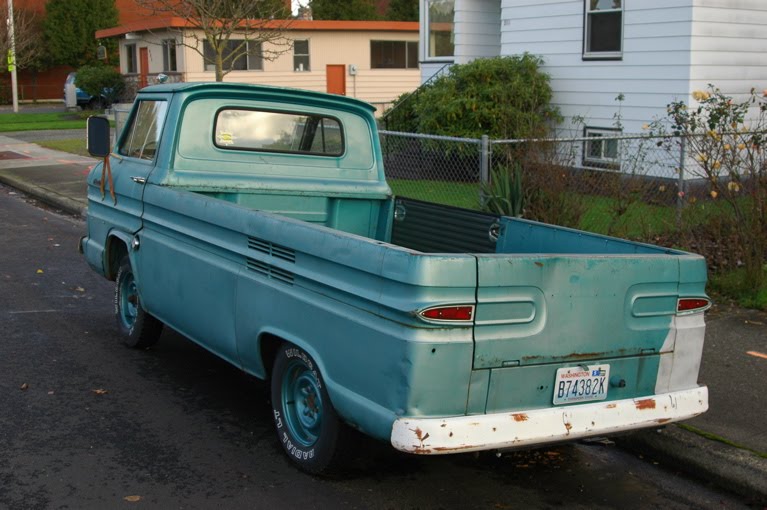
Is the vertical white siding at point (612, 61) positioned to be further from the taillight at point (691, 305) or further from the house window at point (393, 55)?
the house window at point (393, 55)

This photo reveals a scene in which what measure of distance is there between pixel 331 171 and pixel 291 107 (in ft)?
1.84

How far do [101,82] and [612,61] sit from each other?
96.6 ft

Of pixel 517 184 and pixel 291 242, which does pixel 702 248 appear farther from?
pixel 291 242

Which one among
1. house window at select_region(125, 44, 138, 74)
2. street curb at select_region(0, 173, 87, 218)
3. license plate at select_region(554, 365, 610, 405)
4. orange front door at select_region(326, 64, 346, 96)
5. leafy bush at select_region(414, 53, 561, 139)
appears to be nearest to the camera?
license plate at select_region(554, 365, 610, 405)

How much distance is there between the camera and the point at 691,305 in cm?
477

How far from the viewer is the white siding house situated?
14203 mm

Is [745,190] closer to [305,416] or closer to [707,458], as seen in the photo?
[707,458]

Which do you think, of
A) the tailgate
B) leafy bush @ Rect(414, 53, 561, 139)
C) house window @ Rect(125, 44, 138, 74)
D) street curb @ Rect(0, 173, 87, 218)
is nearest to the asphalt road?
the tailgate

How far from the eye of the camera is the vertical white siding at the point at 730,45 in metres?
14.1

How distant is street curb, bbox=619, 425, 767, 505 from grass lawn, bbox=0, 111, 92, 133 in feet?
95.7

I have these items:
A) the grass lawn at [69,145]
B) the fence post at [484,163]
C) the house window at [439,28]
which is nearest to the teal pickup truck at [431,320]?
the fence post at [484,163]

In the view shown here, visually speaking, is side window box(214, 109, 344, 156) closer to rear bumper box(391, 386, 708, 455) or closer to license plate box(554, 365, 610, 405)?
license plate box(554, 365, 610, 405)

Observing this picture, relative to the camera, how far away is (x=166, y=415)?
5977mm

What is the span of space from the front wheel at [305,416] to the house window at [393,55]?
117 ft
